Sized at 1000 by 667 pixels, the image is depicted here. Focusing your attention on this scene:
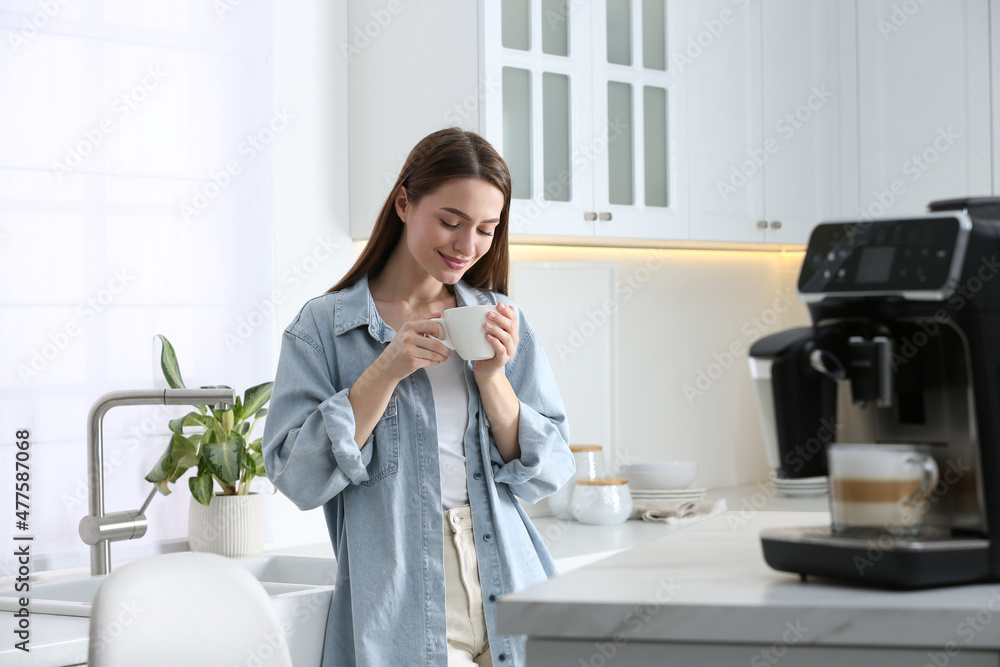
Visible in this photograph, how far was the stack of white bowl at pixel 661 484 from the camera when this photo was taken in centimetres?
289

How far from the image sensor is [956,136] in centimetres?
303

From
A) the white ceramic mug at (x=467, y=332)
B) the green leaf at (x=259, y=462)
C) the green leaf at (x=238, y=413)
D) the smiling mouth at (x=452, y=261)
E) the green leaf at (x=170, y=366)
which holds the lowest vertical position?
the green leaf at (x=259, y=462)

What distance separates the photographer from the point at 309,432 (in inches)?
57.4

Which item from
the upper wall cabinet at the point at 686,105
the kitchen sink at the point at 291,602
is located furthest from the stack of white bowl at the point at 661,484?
the kitchen sink at the point at 291,602

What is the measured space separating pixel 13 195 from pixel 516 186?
41.7 inches

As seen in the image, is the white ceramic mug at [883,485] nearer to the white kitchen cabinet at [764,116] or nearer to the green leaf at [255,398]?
the green leaf at [255,398]

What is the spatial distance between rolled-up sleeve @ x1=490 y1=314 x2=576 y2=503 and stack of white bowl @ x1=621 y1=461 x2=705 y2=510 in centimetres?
128

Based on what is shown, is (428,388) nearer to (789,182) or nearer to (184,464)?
(184,464)

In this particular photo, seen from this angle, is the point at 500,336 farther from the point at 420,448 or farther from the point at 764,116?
the point at 764,116

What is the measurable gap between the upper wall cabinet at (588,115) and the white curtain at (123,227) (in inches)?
20.5

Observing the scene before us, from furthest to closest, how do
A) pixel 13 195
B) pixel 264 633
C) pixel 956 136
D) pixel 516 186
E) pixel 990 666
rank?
1. pixel 956 136
2. pixel 516 186
3. pixel 13 195
4. pixel 264 633
5. pixel 990 666

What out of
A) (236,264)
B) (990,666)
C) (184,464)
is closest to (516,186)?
(236,264)

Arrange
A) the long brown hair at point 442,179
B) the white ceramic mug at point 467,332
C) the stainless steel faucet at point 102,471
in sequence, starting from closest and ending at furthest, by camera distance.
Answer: the white ceramic mug at point 467,332, the long brown hair at point 442,179, the stainless steel faucet at point 102,471

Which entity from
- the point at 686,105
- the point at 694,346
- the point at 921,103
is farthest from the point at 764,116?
the point at 694,346
